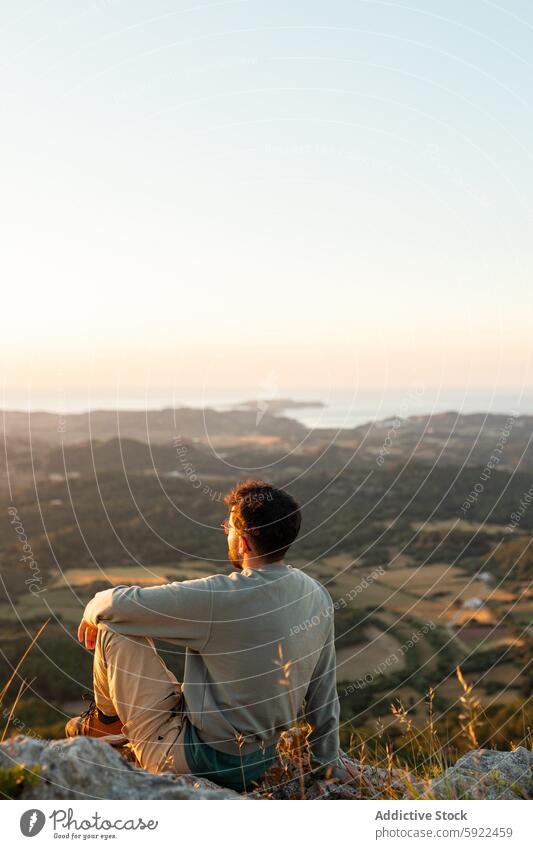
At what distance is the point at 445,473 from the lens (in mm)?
41594

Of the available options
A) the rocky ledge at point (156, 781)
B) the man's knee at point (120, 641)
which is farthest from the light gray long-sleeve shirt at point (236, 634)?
the rocky ledge at point (156, 781)

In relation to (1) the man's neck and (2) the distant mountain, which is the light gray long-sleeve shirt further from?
(2) the distant mountain

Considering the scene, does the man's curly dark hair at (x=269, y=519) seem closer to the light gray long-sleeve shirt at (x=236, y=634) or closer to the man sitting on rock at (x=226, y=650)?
the man sitting on rock at (x=226, y=650)

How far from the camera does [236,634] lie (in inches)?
168

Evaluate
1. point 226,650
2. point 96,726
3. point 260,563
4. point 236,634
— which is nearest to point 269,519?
point 260,563

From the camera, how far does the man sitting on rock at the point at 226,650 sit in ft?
13.8

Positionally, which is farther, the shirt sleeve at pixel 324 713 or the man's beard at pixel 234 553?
the shirt sleeve at pixel 324 713

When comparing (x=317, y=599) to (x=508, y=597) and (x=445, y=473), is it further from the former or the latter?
(x=508, y=597)

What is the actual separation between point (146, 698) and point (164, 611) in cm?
75

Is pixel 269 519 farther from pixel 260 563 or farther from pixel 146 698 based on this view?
pixel 146 698

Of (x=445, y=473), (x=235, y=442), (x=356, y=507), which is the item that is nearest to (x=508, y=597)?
(x=445, y=473)

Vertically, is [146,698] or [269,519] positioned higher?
[269,519]

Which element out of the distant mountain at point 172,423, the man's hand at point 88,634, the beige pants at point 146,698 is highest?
the distant mountain at point 172,423
